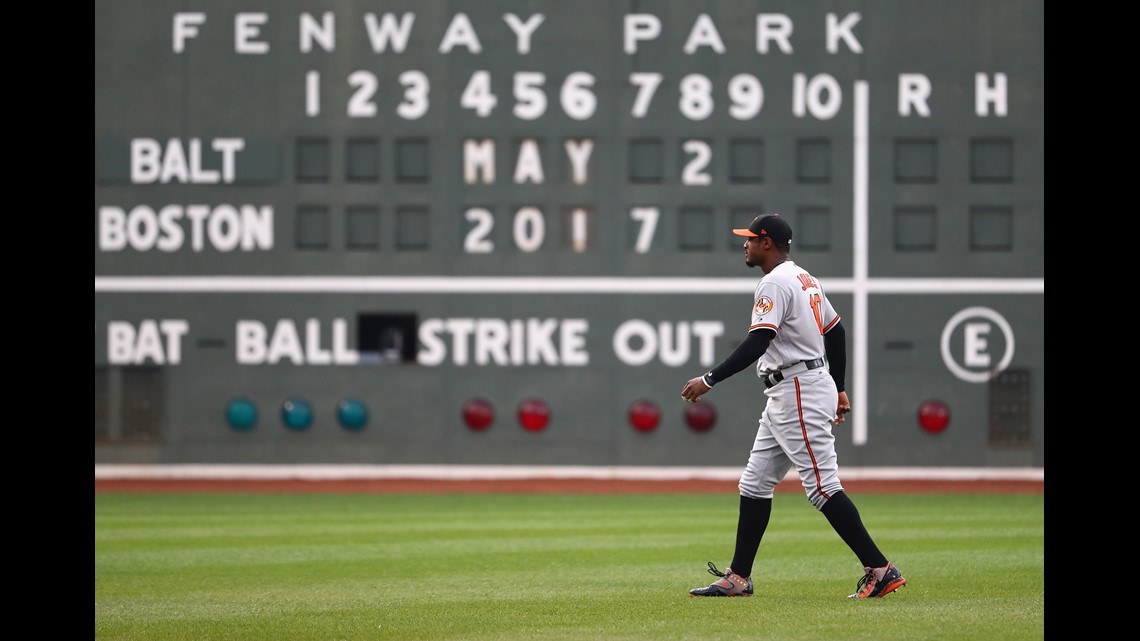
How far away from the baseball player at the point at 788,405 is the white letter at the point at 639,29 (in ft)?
35.8

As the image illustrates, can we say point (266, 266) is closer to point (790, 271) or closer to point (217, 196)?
point (217, 196)

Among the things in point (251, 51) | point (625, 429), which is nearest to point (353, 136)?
point (251, 51)

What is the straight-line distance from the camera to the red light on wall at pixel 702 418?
17875 millimetres

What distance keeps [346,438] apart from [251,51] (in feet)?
15.0

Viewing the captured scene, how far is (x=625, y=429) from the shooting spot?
59.0ft

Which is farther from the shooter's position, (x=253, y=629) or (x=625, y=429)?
(x=625, y=429)

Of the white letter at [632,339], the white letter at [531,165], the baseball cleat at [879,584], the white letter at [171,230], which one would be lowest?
the baseball cleat at [879,584]

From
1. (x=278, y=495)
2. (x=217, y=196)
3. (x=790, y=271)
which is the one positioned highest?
Result: (x=217, y=196)

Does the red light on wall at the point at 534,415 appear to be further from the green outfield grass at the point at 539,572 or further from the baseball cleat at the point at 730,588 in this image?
the baseball cleat at the point at 730,588

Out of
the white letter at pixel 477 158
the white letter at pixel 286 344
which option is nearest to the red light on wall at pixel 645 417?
the white letter at pixel 477 158

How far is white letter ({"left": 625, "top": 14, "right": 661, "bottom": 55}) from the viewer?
711 inches

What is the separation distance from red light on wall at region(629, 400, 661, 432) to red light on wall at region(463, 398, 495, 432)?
1.59 meters

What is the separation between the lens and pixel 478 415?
17953 mm

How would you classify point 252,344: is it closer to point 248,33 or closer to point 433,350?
point 433,350
